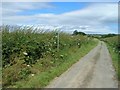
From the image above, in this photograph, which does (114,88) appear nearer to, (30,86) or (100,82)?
(100,82)

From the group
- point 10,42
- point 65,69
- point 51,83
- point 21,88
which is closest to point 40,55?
point 65,69

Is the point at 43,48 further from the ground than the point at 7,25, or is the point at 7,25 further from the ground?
the point at 7,25

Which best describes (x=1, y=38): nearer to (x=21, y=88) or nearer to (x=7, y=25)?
(x=7, y=25)

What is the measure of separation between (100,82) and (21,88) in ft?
11.1

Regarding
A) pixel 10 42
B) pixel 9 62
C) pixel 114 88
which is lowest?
pixel 114 88

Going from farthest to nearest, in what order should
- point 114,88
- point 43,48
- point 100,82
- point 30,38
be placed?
point 43,48 → point 30,38 → point 100,82 → point 114,88

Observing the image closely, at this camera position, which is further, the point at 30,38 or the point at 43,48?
the point at 43,48

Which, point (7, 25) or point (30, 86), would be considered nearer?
point (30, 86)

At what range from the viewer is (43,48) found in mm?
15766

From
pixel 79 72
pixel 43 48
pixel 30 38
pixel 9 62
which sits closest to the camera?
pixel 9 62

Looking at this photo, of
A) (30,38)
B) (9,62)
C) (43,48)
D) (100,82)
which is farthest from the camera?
(43,48)

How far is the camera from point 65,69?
45.6ft

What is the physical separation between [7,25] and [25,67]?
10.5 ft

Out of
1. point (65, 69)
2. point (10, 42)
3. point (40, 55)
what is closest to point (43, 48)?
point (40, 55)
